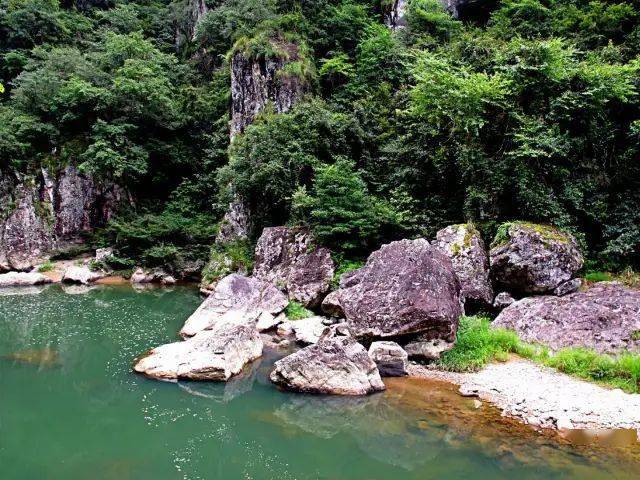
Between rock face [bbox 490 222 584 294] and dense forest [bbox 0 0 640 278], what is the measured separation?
4.01 feet

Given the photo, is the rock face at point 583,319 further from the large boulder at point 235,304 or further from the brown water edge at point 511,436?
the large boulder at point 235,304

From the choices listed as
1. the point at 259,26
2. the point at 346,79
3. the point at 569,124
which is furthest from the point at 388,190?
the point at 259,26

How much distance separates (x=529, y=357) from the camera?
12070mm

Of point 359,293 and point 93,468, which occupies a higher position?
A: point 359,293

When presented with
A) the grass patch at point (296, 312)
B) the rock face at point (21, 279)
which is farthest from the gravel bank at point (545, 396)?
the rock face at point (21, 279)

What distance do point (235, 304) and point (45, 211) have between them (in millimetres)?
17714

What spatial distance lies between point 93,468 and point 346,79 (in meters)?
23.5

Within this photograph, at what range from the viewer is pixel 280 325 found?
1578 centimetres

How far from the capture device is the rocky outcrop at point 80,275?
2433 cm

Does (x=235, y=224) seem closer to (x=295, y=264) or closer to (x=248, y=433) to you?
(x=295, y=264)

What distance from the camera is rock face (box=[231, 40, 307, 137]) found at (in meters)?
25.1

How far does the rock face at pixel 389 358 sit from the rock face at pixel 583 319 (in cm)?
318

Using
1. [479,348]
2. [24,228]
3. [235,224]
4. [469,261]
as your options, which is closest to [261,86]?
[235,224]

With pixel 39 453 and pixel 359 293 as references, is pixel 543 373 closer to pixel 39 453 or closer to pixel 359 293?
pixel 359 293
